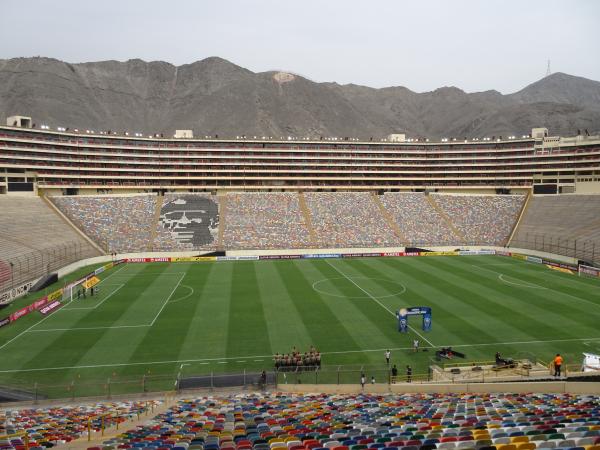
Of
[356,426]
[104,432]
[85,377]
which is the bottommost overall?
[85,377]

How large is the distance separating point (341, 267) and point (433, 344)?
2882cm

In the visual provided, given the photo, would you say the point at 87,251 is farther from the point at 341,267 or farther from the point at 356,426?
the point at 356,426

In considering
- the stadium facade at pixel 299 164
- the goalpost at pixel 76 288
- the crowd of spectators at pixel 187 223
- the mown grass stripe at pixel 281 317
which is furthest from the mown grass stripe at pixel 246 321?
the stadium facade at pixel 299 164

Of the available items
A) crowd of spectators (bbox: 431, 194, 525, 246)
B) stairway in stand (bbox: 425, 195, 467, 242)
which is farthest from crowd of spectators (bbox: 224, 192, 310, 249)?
crowd of spectators (bbox: 431, 194, 525, 246)

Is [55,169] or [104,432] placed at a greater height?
[55,169]

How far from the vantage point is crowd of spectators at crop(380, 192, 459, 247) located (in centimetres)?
7475

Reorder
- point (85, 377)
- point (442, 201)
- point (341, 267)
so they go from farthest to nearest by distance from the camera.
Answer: point (442, 201)
point (341, 267)
point (85, 377)

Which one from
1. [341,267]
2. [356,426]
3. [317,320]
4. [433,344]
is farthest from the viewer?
[341,267]

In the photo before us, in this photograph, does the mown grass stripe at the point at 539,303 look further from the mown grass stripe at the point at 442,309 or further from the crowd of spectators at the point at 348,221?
the crowd of spectators at the point at 348,221

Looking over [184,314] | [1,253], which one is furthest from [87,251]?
[184,314]

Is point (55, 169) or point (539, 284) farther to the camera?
point (55, 169)

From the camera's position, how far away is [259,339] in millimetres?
32031

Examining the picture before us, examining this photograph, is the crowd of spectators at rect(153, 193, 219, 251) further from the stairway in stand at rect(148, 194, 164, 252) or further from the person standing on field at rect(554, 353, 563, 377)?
the person standing on field at rect(554, 353, 563, 377)

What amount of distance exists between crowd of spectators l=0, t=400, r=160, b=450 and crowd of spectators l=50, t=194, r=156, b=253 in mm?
48598
